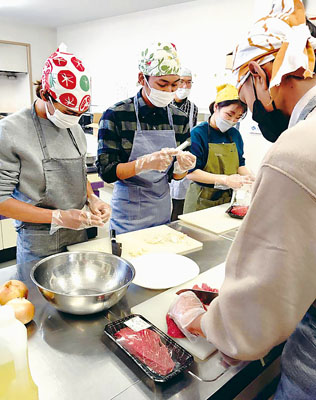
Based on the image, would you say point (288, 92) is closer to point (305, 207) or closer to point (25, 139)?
point (305, 207)

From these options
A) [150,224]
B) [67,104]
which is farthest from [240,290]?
[150,224]

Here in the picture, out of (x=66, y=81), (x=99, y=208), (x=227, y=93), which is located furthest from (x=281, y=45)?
(x=227, y=93)

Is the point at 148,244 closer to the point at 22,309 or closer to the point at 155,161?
the point at 155,161

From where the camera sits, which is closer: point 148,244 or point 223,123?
point 148,244

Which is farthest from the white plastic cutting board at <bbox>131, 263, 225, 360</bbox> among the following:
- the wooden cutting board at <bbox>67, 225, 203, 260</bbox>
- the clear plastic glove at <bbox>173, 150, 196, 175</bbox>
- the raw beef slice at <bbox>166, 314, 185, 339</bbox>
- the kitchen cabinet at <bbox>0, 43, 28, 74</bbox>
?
the kitchen cabinet at <bbox>0, 43, 28, 74</bbox>

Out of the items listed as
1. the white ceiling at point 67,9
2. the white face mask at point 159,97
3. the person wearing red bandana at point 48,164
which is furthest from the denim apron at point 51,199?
the white ceiling at point 67,9

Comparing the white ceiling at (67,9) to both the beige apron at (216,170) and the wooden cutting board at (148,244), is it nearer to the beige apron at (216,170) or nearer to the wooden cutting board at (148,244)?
the beige apron at (216,170)

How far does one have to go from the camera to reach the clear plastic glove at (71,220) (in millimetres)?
1407

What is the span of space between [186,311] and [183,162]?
114cm

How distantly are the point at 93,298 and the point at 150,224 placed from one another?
41.9 inches

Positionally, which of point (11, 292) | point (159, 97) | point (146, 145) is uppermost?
point (159, 97)

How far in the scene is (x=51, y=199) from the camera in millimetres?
1483

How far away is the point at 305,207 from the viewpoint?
590mm

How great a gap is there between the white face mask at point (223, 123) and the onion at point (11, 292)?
179 centimetres
